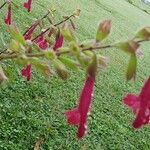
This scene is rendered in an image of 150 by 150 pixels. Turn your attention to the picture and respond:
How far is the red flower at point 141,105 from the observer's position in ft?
3.47

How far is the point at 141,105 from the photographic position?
1.10 m

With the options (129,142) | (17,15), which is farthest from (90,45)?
(17,15)

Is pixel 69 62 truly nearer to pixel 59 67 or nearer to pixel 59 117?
pixel 59 67

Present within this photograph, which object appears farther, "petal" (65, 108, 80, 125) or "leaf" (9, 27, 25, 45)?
"leaf" (9, 27, 25, 45)

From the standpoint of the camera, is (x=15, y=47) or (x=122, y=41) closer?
(x=122, y=41)

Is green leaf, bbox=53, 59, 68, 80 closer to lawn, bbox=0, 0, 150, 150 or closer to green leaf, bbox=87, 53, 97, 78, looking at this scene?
green leaf, bbox=87, 53, 97, 78

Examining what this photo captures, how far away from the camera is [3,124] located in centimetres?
292

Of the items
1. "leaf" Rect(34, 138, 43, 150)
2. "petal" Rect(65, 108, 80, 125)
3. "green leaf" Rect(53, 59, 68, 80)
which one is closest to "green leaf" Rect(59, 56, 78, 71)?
"green leaf" Rect(53, 59, 68, 80)

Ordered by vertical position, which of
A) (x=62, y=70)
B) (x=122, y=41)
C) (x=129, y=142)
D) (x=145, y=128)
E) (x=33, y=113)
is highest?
(x=122, y=41)

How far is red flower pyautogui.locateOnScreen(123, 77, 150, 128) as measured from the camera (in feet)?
3.47

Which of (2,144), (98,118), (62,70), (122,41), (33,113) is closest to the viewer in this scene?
(122,41)

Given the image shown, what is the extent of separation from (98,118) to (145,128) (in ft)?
2.11

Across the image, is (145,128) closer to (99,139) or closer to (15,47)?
(99,139)

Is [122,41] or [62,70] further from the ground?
[122,41]
